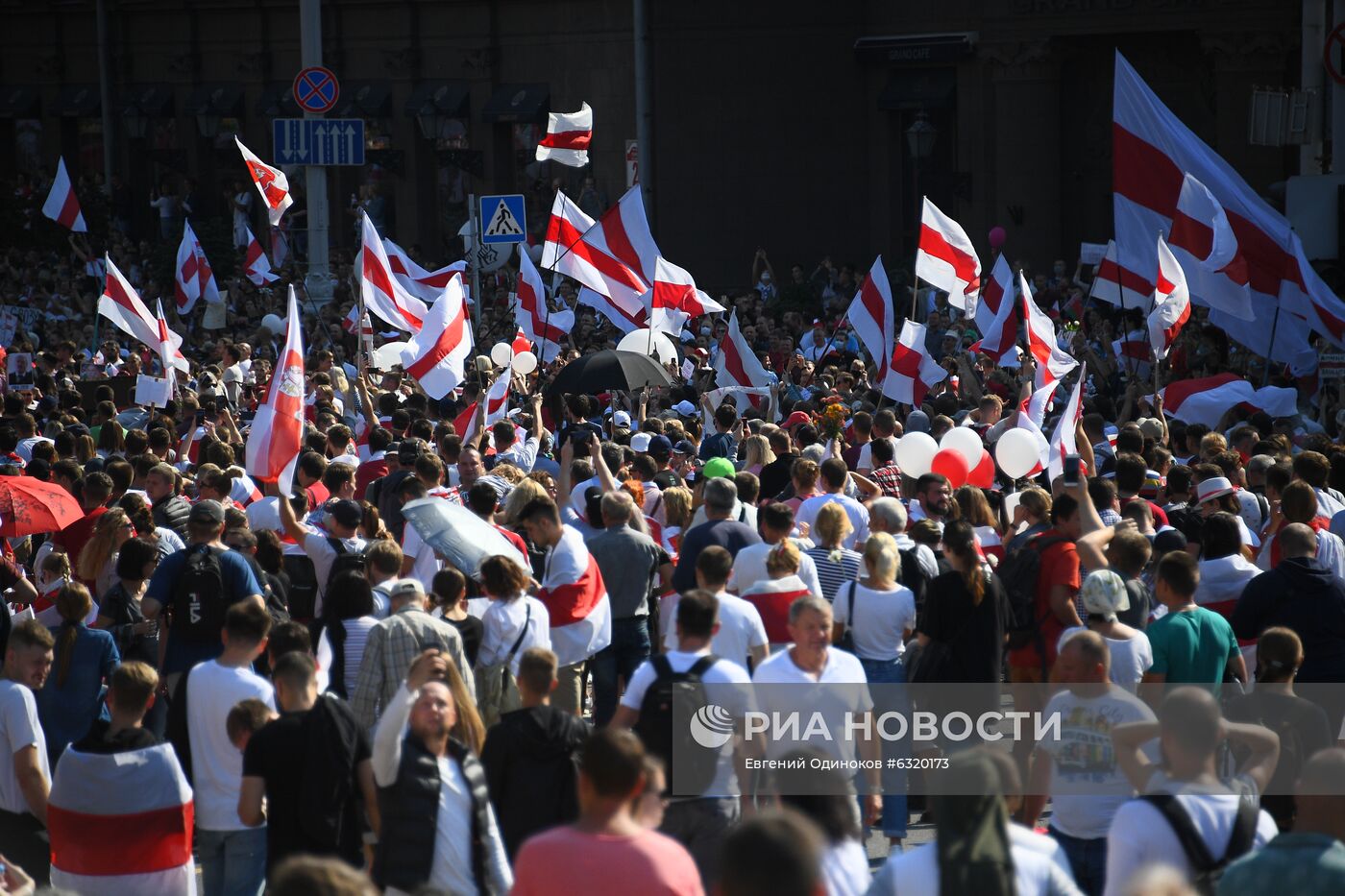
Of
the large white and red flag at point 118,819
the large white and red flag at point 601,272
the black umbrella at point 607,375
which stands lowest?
the large white and red flag at point 118,819

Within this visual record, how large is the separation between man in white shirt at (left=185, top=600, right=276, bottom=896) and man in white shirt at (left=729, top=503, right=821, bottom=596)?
2.70 meters

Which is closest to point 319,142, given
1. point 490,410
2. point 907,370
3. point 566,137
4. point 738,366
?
point 566,137

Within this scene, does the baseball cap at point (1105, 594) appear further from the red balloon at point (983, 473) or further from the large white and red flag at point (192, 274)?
the large white and red flag at point (192, 274)

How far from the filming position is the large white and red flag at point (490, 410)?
45.2ft

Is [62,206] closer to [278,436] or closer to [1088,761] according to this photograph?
[278,436]

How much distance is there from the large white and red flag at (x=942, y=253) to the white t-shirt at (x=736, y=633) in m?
9.13

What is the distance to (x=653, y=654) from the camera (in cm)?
817

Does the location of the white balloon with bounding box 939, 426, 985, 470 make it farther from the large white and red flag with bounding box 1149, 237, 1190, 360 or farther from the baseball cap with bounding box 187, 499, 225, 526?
the baseball cap with bounding box 187, 499, 225, 526

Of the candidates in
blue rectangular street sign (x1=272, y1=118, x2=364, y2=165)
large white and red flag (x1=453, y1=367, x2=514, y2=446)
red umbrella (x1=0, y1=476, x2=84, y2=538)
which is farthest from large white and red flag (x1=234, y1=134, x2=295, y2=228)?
red umbrella (x1=0, y1=476, x2=84, y2=538)

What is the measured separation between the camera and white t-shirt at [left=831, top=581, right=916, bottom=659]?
8.53m

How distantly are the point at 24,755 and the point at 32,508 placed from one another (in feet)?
10.0

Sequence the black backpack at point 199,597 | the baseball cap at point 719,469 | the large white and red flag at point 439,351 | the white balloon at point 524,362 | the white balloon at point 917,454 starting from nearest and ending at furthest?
1. the black backpack at point 199,597
2. the baseball cap at point 719,469
3. the white balloon at point 917,454
4. the large white and red flag at point 439,351
5. the white balloon at point 524,362

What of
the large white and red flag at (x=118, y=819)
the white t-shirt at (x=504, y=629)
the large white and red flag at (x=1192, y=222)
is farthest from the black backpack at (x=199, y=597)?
the large white and red flag at (x=1192, y=222)

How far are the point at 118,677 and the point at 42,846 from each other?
3.56 ft
